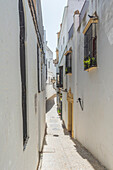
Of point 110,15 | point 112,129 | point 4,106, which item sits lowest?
point 112,129

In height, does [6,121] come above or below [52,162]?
above

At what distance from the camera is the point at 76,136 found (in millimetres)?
8375

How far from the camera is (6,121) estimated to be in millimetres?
1558

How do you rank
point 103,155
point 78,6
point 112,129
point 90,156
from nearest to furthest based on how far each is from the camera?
point 112,129, point 103,155, point 90,156, point 78,6

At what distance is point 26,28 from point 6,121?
2.28 meters

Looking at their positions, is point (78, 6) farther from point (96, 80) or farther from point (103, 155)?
point (103, 155)

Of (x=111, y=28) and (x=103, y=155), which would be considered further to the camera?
(x=103, y=155)

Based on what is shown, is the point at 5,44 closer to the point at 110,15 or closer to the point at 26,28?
the point at 26,28

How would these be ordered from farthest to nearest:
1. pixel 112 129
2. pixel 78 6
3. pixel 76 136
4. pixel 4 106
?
pixel 78 6, pixel 76 136, pixel 112 129, pixel 4 106

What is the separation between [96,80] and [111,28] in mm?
1772

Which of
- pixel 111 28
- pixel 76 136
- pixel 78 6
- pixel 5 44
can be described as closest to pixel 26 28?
pixel 5 44

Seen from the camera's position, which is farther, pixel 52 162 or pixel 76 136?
pixel 76 136

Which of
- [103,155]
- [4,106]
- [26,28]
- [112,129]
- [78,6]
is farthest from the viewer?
[78,6]

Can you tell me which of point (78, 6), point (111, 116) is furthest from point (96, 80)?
point (78, 6)
